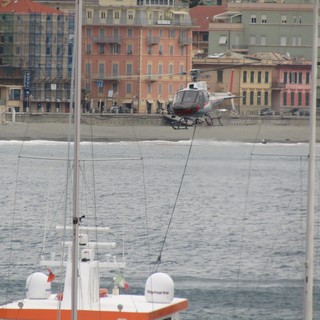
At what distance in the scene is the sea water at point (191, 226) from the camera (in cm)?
2847

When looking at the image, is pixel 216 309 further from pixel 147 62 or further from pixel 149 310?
pixel 147 62

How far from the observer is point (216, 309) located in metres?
27.4

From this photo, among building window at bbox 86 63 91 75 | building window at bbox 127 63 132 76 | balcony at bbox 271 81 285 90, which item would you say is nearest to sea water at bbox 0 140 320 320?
balcony at bbox 271 81 285 90

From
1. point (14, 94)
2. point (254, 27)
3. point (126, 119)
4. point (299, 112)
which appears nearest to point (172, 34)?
point (254, 27)

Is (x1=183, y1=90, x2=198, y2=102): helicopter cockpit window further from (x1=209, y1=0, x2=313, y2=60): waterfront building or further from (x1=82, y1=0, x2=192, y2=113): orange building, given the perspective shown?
(x1=209, y1=0, x2=313, y2=60): waterfront building

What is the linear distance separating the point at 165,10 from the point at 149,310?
88110mm

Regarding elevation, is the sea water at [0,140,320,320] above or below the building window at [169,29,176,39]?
below

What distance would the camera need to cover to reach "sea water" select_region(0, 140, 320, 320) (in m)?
28.5

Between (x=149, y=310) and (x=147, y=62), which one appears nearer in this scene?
(x=149, y=310)

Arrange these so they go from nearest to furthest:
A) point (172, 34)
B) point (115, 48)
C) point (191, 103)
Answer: point (191, 103)
point (115, 48)
point (172, 34)

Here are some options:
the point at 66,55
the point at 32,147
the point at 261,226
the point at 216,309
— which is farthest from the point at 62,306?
the point at 66,55

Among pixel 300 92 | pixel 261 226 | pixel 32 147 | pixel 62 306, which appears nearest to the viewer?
pixel 62 306

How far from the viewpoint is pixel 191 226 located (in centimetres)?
4169

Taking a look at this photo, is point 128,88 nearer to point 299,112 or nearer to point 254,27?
point 254,27
